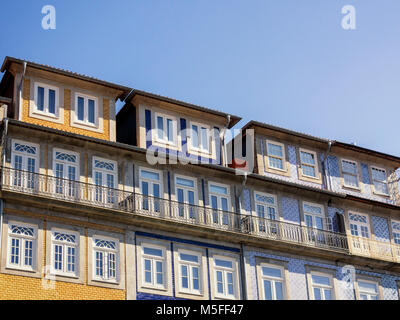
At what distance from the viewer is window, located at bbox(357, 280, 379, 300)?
3662cm

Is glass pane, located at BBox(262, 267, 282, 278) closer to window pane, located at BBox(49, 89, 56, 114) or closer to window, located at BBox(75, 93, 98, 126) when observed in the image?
window, located at BBox(75, 93, 98, 126)

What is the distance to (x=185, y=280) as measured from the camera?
32500 mm

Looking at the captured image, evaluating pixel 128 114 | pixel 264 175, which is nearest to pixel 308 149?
pixel 264 175

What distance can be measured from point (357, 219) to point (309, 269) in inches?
171

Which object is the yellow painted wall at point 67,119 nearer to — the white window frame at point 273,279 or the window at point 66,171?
the window at point 66,171

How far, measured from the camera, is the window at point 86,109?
3362cm

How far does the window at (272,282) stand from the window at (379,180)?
8.23 m

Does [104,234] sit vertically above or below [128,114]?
below

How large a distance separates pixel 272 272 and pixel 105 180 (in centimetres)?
758

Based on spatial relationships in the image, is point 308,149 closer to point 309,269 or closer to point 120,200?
point 309,269

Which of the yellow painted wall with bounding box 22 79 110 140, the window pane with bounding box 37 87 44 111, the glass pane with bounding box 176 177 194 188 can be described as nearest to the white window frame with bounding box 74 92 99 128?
the yellow painted wall with bounding box 22 79 110 140

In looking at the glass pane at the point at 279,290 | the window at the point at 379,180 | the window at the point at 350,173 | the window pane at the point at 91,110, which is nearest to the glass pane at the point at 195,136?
the window pane at the point at 91,110

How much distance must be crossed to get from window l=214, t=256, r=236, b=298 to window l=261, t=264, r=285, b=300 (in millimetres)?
1346

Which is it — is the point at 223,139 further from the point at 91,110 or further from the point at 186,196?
the point at 91,110
